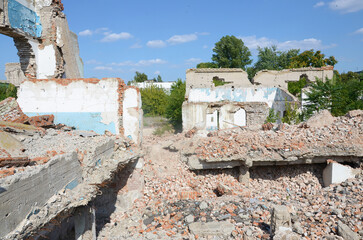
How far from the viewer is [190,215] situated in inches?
265

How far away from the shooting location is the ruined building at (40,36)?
7586 millimetres

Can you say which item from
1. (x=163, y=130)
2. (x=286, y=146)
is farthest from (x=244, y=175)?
(x=163, y=130)

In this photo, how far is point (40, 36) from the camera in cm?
854

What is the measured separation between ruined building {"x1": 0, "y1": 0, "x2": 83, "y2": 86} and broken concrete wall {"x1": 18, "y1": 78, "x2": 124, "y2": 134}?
3.47 ft

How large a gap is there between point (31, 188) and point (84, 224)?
2487 millimetres

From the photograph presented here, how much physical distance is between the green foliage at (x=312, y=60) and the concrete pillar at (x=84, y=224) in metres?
31.8

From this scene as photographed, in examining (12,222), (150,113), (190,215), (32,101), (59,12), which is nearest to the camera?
(12,222)

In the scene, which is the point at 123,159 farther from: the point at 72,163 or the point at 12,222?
the point at 12,222

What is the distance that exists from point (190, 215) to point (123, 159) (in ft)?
7.52

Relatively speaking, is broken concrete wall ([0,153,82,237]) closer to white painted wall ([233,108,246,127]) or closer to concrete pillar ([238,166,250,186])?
concrete pillar ([238,166,250,186])

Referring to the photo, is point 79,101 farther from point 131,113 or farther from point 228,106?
point 228,106

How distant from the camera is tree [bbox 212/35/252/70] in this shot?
1585 inches

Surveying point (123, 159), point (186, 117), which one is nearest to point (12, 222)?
point (123, 159)

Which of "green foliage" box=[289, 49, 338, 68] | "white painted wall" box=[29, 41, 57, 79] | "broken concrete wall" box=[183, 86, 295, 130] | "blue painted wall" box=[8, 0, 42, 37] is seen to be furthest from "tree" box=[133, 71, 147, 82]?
"blue painted wall" box=[8, 0, 42, 37]
